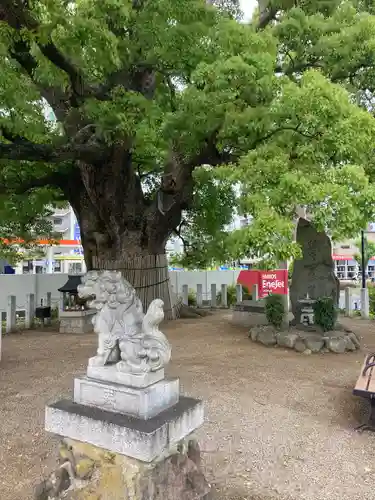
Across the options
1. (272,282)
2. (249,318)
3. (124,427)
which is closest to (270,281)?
(272,282)

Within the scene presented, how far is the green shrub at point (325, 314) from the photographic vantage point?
952 centimetres

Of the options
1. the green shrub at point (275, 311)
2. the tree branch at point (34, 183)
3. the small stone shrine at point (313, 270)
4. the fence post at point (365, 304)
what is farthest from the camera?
the fence post at point (365, 304)

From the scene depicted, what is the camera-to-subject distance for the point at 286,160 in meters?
5.73

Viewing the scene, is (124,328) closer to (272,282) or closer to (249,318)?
(249,318)

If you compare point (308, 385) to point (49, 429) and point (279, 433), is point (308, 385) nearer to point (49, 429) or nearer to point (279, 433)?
point (279, 433)

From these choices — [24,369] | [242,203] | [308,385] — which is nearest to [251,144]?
[242,203]

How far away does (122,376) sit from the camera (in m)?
3.18

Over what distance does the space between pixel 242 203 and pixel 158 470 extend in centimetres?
355

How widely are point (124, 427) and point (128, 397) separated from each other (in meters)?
0.24

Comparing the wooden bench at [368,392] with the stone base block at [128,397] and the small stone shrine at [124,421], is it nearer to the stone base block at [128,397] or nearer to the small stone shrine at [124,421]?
the small stone shrine at [124,421]

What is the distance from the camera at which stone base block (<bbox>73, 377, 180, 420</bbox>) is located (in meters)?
3.04

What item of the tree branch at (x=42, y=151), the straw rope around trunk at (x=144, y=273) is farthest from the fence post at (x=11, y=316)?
the tree branch at (x=42, y=151)

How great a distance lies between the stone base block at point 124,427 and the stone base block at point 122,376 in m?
0.24

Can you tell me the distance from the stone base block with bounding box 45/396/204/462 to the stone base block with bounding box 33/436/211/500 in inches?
3.5
